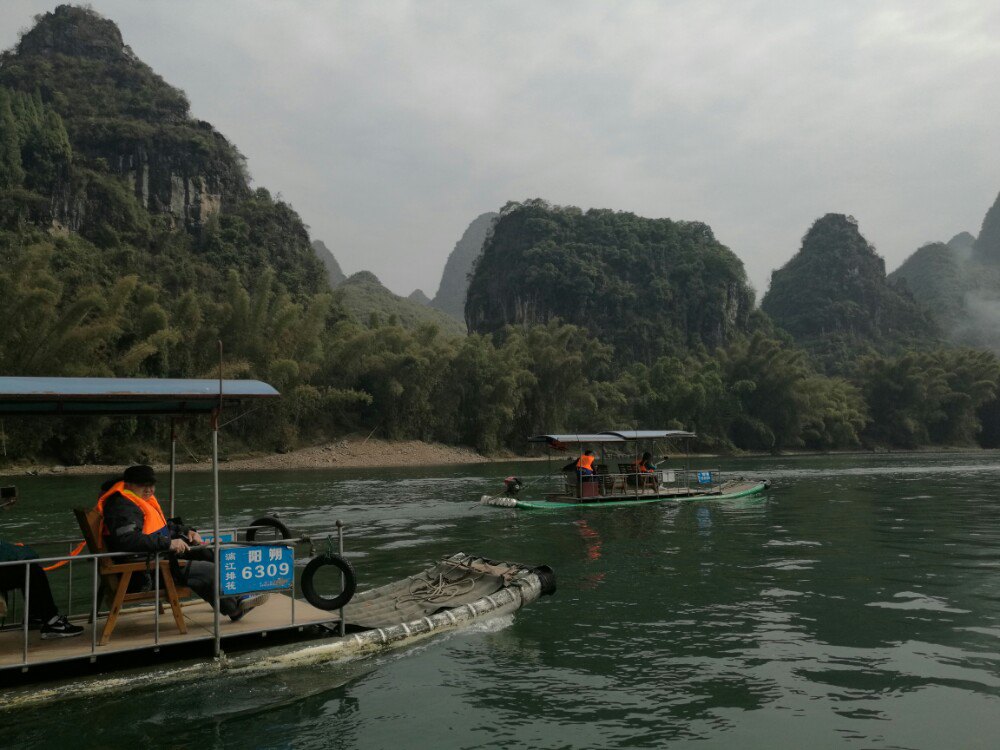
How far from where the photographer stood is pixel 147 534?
6.53 meters

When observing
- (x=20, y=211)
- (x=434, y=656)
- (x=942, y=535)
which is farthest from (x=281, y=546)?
(x=20, y=211)

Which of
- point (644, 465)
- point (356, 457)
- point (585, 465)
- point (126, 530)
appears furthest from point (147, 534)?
point (356, 457)

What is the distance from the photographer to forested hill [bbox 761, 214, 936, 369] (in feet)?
432

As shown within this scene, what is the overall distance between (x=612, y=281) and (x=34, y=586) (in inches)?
4335

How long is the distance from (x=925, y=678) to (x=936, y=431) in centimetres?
8499

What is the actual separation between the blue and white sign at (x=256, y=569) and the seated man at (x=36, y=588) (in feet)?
4.87

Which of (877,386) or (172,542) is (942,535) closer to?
(172,542)

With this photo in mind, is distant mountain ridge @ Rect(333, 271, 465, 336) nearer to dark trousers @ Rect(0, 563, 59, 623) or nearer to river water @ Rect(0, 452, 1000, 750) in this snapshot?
river water @ Rect(0, 452, 1000, 750)

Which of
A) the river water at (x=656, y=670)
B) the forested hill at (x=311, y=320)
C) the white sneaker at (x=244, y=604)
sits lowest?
the river water at (x=656, y=670)

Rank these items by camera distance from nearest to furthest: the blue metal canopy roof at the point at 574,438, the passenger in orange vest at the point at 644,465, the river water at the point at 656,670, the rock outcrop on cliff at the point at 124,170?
1. the river water at the point at 656,670
2. the blue metal canopy roof at the point at 574,438
3. the passenger in orange vest at the point at 644,465
4. the rock outcrop on cliff at the point at 124,170

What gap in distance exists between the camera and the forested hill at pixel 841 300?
131625mm

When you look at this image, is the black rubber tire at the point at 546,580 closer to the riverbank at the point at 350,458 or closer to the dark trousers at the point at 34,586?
the dark trousers at the point at 34,586

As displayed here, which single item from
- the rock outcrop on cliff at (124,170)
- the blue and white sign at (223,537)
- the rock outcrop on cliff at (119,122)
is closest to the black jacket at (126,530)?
the blue and white sign at (223,537)

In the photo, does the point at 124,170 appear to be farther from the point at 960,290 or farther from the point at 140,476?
the point at 960,290
